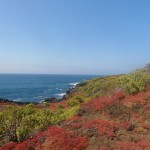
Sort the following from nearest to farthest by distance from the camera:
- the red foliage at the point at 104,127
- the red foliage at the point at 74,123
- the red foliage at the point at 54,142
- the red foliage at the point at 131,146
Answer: the red foliage at the point at 131,146 < the red foliage at the point at 54,142 < the red foliage at the point at 104,127 < the red foliage at the point at 74,123

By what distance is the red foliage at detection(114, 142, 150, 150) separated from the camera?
16.5 meters

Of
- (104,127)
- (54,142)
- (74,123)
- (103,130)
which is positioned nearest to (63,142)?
(54,142)

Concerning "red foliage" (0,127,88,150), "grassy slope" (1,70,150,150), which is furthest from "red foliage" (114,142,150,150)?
"red foliage" (0,127,88,150)

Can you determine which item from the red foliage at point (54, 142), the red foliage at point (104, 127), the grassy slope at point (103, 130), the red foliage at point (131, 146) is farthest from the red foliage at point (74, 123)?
the red foliage at point (131, 146)

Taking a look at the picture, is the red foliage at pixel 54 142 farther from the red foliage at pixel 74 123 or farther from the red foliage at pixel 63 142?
the red foliage at pixel 74 123

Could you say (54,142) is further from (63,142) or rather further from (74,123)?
(74,123)

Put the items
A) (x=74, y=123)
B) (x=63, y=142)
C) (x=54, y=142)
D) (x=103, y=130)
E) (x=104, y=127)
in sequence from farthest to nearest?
(x=74, y=123) → (x=104, y=127) → (x=103, y=130) → (x=54, y=142) → (x=63, y=142)

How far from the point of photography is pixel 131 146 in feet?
54.9

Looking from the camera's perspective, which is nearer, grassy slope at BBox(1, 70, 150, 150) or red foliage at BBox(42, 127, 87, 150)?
red foliage at BBox(42, 127, 87, 150)

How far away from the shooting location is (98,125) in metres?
21.4

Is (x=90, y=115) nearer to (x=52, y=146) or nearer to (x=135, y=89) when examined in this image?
(x=52, y=146)

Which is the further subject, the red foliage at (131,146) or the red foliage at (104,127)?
the red foliage at (104,127)

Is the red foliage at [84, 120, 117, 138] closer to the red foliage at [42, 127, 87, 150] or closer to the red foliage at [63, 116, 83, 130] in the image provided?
the red foliage at [63, 116, 83, 130]

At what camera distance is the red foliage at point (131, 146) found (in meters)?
16.5
